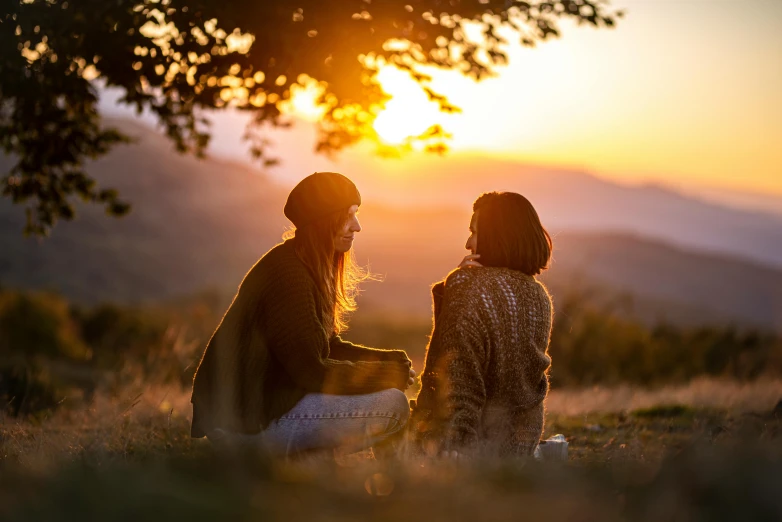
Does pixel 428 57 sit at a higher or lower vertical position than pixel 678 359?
higher

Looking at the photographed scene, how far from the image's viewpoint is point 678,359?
61.5ft

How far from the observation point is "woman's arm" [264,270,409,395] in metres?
4.43

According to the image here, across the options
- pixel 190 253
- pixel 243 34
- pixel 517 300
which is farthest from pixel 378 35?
pixel 190 253

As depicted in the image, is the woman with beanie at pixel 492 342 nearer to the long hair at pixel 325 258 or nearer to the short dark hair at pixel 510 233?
the short dark hair at pixel 510 233

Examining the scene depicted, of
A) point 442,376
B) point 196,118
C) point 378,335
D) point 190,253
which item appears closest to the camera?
point 442,376

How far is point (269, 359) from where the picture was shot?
4625 millimetres

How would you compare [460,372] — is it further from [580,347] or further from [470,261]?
[580,347]

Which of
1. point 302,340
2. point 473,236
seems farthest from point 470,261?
point 302,340

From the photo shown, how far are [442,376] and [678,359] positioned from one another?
51.9ft

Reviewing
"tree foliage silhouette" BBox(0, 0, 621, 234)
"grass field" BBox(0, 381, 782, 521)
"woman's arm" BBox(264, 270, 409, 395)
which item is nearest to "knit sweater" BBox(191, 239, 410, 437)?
"woman's arm" BBox(264, 270, 409, 395)

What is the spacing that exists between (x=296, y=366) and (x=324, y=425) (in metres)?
0.43

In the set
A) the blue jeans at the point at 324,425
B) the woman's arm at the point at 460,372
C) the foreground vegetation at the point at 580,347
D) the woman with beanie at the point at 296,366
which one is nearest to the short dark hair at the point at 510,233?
the woman's arm at the point at 460,372

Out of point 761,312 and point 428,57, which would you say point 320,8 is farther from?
point 761,312

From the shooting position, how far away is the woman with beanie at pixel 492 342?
4531 mm
